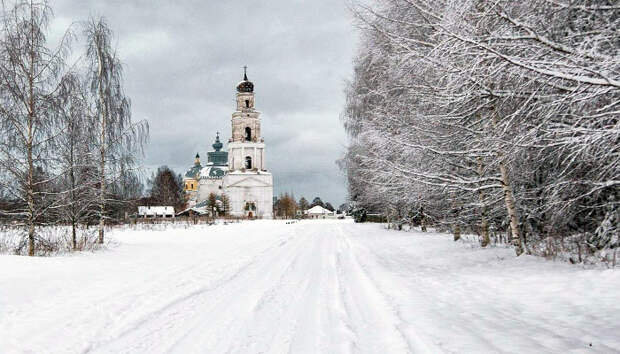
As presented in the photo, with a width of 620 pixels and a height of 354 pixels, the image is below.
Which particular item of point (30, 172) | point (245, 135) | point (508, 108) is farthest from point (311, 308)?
point (245, 135)

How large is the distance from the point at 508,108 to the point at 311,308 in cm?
425

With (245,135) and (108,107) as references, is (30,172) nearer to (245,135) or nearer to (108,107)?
(108,107)

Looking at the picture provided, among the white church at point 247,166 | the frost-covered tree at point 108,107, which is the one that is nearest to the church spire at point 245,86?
the white church at point 247,166

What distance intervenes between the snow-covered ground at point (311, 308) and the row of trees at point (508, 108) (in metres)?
1.52

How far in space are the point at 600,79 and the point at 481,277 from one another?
15.3 feet

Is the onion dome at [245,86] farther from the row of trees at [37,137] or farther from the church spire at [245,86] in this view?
the row of trees at [37,137]

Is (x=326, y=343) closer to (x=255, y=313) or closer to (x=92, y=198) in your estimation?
(x=255, y=313)

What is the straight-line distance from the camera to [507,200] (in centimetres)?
899

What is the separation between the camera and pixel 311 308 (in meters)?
5.66

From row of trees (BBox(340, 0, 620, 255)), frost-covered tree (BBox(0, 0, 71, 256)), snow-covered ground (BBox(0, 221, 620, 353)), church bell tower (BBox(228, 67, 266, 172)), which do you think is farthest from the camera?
church bell tower (BBox(228, 67, 266, 172))

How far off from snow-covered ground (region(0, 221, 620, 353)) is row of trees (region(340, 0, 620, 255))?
152 centimetres

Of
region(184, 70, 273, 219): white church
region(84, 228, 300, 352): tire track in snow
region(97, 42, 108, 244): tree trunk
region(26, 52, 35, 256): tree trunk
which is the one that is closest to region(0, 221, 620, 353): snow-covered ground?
region(84, 228, 300, 352): tire track in snow

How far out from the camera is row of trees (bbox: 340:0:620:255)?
4496 mm

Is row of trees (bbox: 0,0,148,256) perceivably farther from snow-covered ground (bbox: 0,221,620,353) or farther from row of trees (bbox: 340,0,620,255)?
row of trees (bbox: 340,0,620,255)
